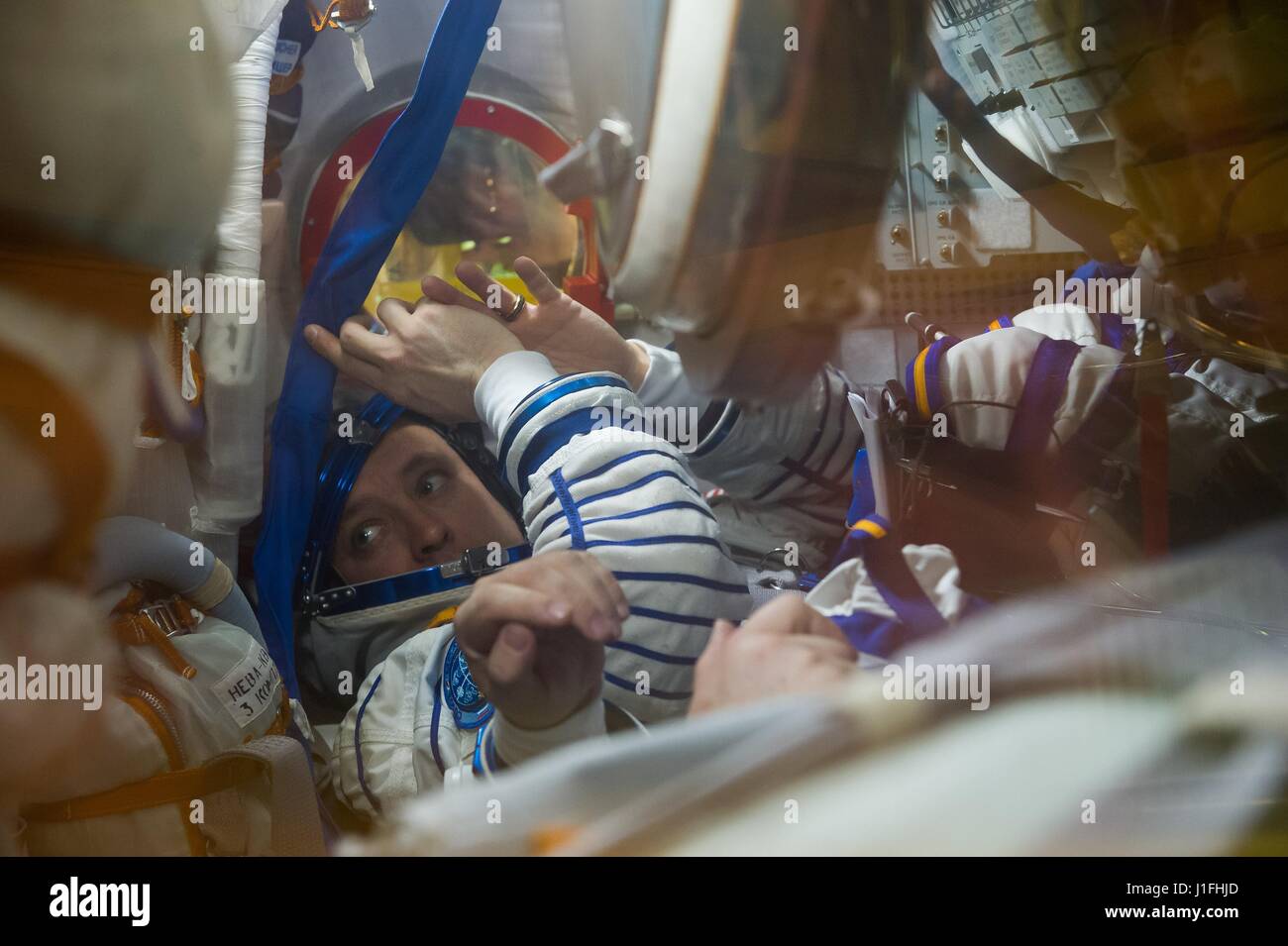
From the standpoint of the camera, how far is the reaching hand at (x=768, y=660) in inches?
31.4

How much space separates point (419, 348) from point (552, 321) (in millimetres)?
111

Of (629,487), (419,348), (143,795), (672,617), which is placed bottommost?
(143,795)

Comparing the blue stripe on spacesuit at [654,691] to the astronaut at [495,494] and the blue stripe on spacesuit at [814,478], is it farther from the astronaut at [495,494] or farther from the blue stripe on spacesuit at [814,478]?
the blue stripe on spacesuit at [814,478]

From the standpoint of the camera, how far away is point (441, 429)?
849 mm

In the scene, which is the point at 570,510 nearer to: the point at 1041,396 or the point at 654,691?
the point at 654,691

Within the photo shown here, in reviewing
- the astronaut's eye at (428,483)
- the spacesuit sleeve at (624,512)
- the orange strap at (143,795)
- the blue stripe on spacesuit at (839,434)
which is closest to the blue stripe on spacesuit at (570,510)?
the spacesuit sleeve at (624,512)

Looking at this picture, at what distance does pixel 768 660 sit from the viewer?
802 millimetres

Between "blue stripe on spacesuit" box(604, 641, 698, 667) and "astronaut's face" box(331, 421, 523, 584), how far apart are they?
155mm

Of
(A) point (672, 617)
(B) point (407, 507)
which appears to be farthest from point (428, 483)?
(A) point (672, 617)

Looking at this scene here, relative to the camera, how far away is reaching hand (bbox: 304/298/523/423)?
0.84m

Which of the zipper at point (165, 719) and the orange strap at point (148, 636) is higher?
the orange strap at point (148, 636)

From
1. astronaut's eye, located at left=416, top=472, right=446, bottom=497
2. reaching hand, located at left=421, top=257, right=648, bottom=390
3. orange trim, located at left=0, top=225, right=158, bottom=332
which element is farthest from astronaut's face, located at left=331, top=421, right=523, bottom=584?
orange trim, located at left=0, top=225, right=158, bottom=332
